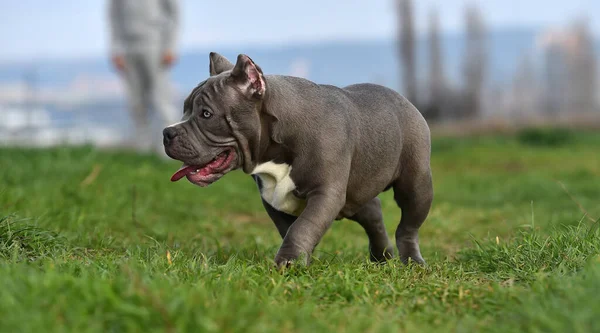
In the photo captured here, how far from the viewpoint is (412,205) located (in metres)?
4.30

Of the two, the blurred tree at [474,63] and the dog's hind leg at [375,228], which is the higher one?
the dog's hind leg at [375,228]

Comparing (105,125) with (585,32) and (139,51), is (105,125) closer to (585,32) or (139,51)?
(139,51)

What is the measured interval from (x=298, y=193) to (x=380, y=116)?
0.69m

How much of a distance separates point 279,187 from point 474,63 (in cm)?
2511

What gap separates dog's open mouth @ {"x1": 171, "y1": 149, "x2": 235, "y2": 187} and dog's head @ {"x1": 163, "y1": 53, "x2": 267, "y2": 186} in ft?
0.08

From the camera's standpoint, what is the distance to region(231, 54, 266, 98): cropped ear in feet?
11.5

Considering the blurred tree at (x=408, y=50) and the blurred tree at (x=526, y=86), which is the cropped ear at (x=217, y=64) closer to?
the blurred tree at (x=408, y=50)

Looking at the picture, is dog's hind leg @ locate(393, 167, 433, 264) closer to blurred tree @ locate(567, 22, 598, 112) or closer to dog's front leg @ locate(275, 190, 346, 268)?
dog's front leg @ locate(275, 190, 346, 268)

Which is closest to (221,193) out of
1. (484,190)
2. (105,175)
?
(105,175)

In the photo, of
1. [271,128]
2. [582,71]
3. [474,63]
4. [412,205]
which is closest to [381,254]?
[412,205]

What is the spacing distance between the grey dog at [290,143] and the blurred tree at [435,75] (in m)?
20.3

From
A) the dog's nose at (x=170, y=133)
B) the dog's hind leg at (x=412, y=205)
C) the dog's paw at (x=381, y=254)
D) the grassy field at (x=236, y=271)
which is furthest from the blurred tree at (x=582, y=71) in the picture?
the dog's nose at (x=170, y=133)

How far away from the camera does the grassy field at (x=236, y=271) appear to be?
8.11 feet

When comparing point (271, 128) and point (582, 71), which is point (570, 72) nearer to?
point (582, 71)
